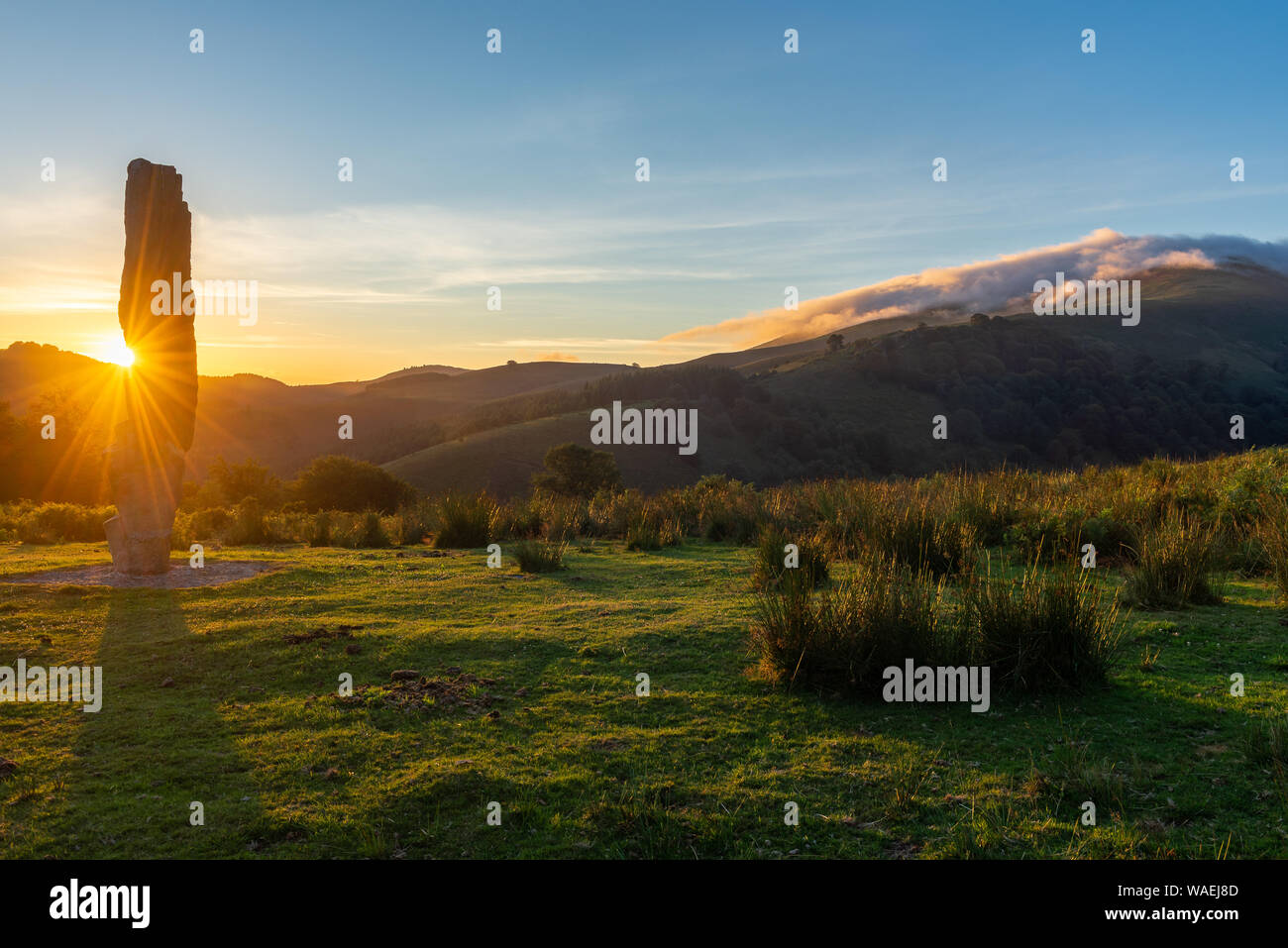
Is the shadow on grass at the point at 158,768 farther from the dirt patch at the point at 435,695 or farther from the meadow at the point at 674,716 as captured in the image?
the dirt patch at the point at 435,695

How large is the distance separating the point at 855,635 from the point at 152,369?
31.6ft

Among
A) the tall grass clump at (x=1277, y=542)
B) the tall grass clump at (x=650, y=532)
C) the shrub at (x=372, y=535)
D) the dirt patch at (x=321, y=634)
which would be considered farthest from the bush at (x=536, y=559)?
the tall grass clump at (x=1277, y=542)

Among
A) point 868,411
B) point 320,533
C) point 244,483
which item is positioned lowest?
point 320,533

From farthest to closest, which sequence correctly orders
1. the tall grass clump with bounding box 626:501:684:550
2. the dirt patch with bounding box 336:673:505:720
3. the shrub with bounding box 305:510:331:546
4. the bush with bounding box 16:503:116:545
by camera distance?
the bush with bounding box 16:503:116:545 → the shrub with bounding box 305:510:331:546 → the tall grass clump with bounding box 626:501:684:550 → the dirt patch with bounding box 336:673:505:720

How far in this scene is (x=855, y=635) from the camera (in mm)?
5574

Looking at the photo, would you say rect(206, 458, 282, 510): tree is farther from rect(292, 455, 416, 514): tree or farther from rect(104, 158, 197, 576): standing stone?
rect(104, 158, 197, 576): standing stone

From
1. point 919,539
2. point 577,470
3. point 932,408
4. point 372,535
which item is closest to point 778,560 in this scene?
point 919,539

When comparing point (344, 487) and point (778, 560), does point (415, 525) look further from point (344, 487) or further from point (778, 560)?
point (344, 487)

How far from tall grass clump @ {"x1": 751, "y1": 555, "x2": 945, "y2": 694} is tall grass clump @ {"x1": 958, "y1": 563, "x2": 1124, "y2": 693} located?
0.29m

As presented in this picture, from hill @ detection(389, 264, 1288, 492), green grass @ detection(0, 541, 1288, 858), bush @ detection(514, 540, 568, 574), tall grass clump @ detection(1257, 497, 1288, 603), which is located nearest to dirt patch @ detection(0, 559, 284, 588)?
green grass @ detection(0, 541, 1288, 858)

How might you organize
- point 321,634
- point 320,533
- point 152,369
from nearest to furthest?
point 321,634
point 152,369
point 320,533

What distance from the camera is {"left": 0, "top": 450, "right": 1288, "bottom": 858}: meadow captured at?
3.65m

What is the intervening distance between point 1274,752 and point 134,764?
19.5 feet
